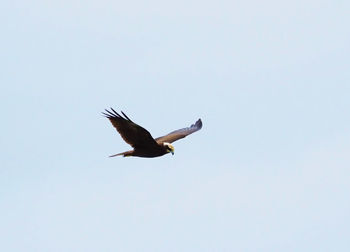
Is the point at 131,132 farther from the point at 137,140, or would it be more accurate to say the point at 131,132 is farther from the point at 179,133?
the point at 179,133

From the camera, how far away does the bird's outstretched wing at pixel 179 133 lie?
152 feet

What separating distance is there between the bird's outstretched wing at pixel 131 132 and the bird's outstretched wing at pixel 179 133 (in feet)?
13.0

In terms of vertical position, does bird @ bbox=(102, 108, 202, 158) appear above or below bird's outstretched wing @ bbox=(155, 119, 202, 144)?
below

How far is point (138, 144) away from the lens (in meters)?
41.8

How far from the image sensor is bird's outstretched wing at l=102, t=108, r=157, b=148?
40.3 meters

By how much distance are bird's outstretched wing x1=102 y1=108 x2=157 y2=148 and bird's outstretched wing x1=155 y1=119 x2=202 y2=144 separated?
3.96 metres

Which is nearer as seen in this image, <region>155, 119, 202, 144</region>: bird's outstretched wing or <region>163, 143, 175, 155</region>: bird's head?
<region>163, 143, 175, 155</region>: bird's head

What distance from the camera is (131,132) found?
41.1 m

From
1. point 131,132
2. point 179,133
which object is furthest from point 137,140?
point 179,133

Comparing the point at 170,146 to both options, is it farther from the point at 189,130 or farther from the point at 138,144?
the point at 189,130

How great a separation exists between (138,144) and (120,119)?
175 centimetres

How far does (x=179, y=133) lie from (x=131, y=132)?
6571 millimetres

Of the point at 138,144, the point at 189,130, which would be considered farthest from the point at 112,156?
the point at 189,130

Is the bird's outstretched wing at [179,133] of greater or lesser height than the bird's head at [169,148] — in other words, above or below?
above
